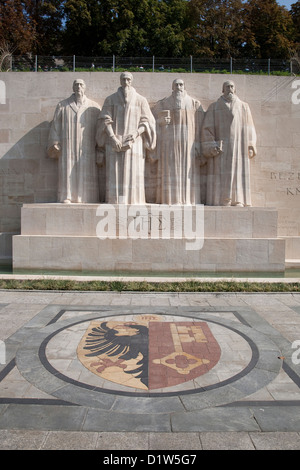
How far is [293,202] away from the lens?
12.5 m

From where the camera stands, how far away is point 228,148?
1130 cm

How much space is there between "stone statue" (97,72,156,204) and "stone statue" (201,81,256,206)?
1.93 metres

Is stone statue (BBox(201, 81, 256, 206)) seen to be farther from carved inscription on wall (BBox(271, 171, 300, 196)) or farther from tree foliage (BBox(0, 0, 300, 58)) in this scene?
tree foliage (BBox(0, 0, 300, 58))

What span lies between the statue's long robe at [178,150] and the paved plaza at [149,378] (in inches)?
228

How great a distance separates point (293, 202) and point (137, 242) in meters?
5.74

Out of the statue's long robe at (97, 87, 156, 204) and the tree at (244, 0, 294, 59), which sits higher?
the tree at (244, 0, 294, 59)

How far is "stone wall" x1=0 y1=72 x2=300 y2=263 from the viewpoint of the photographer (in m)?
12.3

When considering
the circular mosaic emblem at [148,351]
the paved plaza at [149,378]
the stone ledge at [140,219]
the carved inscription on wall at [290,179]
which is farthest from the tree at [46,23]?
the circular mosaic emblem at [148,351]

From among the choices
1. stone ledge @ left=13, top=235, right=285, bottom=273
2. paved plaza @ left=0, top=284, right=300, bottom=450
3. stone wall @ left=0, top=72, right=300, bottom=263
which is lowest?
paved plaza @ left=0, top=284, right=300, bottom=450

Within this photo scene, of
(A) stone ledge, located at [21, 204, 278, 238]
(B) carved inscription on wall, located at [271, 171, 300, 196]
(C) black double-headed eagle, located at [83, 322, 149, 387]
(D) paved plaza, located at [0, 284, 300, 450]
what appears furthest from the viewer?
(B) carved inscription on wall, located at [271, 171, 300, 196]

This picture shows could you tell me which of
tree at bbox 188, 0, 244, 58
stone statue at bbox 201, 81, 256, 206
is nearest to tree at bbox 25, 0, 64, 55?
tree at bbox 188, 0, 244, 58

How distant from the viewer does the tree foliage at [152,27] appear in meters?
25.5

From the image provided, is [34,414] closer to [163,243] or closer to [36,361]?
[36,361]

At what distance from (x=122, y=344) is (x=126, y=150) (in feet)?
24.6
